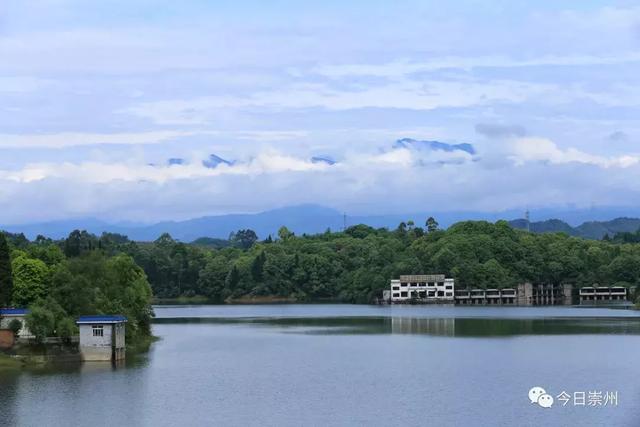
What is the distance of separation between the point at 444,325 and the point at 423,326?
2.03 meters

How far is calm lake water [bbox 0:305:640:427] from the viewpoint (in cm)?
4069

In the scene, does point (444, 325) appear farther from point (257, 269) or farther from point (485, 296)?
point (257, 269)

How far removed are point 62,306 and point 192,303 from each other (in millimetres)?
114144

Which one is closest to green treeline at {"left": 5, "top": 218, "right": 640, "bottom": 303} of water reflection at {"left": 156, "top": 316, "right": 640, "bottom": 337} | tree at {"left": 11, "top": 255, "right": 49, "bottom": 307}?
water reflection at {"left": 156, "top": 316, "right": 640, "bottom": 337}

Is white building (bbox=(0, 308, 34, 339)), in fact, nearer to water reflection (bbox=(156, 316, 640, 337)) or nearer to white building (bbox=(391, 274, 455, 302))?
water reflection (bbox=(156, 316, 640, 337))

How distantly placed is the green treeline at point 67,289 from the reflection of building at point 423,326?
74.7ft

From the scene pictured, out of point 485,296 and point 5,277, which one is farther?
point 485,296

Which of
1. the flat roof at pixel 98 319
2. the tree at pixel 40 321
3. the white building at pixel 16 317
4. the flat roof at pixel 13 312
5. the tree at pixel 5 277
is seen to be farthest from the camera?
the tree at pixel 5 277

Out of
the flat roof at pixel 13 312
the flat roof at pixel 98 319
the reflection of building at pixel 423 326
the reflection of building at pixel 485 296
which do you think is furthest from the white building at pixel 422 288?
the flat roof at pixel 13 312

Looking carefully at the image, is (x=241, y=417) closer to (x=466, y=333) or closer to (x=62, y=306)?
(x=62, y=306)

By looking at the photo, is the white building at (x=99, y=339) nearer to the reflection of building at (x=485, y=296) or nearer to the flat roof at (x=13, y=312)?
the flat roof at (x=13, y=312)

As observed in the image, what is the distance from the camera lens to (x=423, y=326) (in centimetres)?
9369

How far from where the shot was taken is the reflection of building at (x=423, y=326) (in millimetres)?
84781

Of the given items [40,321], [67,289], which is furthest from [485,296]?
[40,321]
